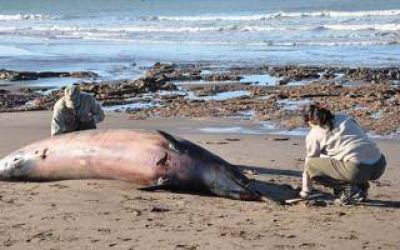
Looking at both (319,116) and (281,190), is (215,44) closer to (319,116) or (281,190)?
(281,190)

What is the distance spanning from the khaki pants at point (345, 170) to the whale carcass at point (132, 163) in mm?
638

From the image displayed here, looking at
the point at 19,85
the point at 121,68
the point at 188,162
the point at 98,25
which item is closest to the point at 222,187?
the point at 188,162

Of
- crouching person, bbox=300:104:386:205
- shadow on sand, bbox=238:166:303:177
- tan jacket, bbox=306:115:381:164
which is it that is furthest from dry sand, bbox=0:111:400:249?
tan jacket, bbox=306:115:381:164

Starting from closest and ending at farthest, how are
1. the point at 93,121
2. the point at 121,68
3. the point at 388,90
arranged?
the point at 93,121 → the point at 388,90 → the point at 121,68

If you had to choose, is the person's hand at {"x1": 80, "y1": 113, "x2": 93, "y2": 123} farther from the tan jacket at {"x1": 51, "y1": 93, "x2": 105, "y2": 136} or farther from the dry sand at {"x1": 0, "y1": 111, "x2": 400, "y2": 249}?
the dry sand at {"x1": 0, "y1": 111, "x2": 400, "y2": 249}

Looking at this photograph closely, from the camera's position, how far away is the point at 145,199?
794 centimetres

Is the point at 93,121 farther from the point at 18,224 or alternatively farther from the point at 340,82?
the point at 340,82

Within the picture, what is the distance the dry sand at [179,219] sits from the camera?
6273 millimetres

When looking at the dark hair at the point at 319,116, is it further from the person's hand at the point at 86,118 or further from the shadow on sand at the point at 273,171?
the person's hand at the point at 86,118

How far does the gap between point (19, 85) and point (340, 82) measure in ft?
25.5

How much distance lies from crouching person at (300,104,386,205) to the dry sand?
0.88 feet

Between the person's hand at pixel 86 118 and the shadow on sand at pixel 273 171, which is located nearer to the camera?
the shadow on sand at pixel 273 171

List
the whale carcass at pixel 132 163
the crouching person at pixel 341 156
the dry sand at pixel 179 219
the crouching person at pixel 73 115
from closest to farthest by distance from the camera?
the dry sand at pixel 179 219
the crouching person at pixel 341 156
the whale carcass at pixel 132 163
the crouching person at pixel 73 115

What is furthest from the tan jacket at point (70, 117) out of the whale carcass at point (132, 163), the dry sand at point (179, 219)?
the dry sand at point (179, 219)
